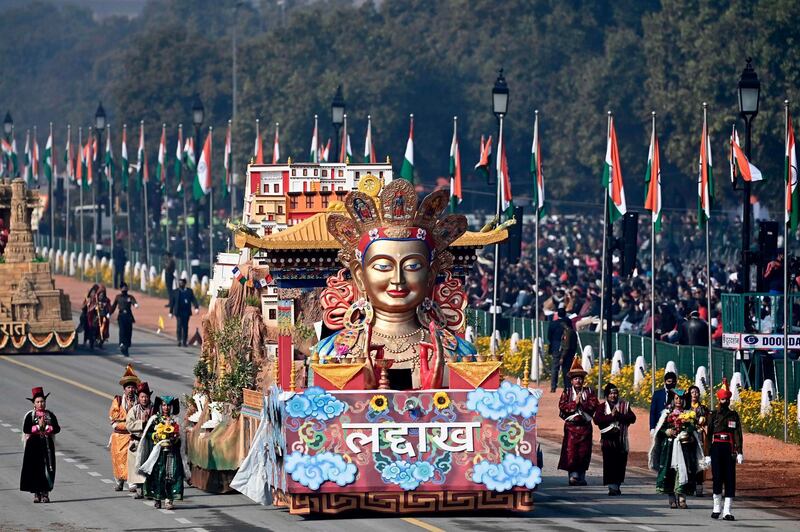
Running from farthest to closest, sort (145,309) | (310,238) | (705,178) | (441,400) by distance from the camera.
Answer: (145,309), (705,178), (310,238), (441,400)

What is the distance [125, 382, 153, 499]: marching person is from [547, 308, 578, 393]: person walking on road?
1429 cm

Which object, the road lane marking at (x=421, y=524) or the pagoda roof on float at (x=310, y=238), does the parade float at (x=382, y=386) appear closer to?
the pagoda roof on float at (x=310, y=238)

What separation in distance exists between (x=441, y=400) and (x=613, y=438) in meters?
3.65

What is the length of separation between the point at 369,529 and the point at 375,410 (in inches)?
55.2

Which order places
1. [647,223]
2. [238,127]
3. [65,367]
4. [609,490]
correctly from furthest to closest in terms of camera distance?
[238,127] → [647,223] → [65,367] → [609,490]

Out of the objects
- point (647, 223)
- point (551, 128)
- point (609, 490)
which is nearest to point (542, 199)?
point (609, 490)

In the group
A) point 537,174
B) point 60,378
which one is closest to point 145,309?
point 60,378

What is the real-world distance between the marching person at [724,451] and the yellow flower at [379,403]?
3.93 meters

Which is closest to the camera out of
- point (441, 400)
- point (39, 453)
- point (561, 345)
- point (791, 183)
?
point (441, 400)

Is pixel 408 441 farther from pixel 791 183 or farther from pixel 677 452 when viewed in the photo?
pixel 791 183

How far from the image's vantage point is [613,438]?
2842cm

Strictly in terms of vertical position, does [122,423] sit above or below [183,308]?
below

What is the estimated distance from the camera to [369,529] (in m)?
25.0

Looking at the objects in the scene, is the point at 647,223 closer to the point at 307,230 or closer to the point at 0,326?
the point at 0,326
